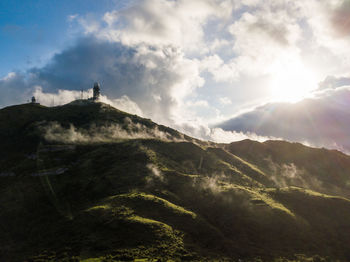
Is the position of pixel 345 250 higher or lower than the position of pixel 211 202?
lower

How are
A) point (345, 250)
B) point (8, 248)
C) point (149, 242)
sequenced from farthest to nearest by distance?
1. point (345, 250)
2. point (8, 248)
3. point (149, 242)

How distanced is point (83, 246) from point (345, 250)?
122 metres

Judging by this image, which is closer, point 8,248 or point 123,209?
point 8,248

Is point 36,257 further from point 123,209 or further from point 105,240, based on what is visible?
point 123,209

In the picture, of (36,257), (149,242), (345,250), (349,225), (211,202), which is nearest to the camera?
(36,257)

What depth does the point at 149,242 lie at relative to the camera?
341ft

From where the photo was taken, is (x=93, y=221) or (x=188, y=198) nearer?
(x=93, y=221)

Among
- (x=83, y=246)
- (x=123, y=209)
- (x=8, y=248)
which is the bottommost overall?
(x=8, y=248)

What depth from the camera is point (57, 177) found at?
193m

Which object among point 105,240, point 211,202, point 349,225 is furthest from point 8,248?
point 349,225

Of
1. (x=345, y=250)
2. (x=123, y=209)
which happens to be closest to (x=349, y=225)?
(x=345, y=250)

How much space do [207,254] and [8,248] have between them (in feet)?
295

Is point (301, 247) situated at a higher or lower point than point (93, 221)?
lower

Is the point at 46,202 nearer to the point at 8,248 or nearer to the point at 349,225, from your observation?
the point at 8,248
